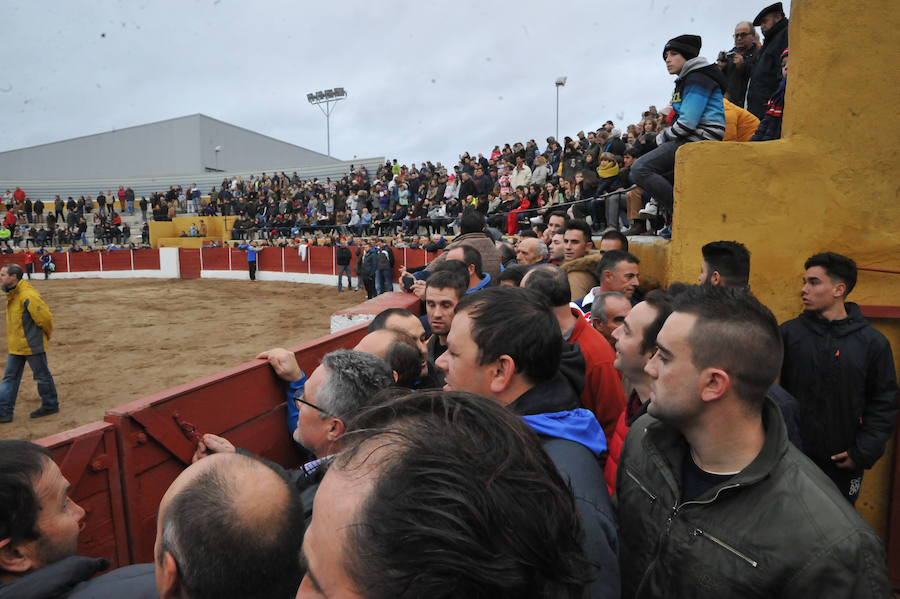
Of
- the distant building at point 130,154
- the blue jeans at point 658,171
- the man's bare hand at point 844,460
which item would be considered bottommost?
the man's bare hand at point 844,460

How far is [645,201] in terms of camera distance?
253 inches

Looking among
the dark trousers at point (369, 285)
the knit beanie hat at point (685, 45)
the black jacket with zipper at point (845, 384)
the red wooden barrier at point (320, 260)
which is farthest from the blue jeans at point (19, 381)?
the red wooden barrier at point (320, 260)

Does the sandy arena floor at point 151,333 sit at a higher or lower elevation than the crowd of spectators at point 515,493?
lower

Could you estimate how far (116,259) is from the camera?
2586cm

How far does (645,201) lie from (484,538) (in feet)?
21.1

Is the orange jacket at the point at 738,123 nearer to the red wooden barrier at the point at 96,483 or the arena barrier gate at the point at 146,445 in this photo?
the arena barrier gate at the point at 146,445

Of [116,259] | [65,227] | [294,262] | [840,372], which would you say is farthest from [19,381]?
[65,227]

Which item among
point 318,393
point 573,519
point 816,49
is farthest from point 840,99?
point 573,519

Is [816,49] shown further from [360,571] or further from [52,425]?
[52,425]

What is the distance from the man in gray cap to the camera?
5516 mm

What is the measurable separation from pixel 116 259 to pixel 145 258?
4.86 ft

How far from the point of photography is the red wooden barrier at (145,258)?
25.7 m

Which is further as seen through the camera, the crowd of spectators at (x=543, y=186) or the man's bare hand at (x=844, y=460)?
the crowd of spectators at (x=543, y=186)

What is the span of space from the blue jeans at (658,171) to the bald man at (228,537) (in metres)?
4.00
